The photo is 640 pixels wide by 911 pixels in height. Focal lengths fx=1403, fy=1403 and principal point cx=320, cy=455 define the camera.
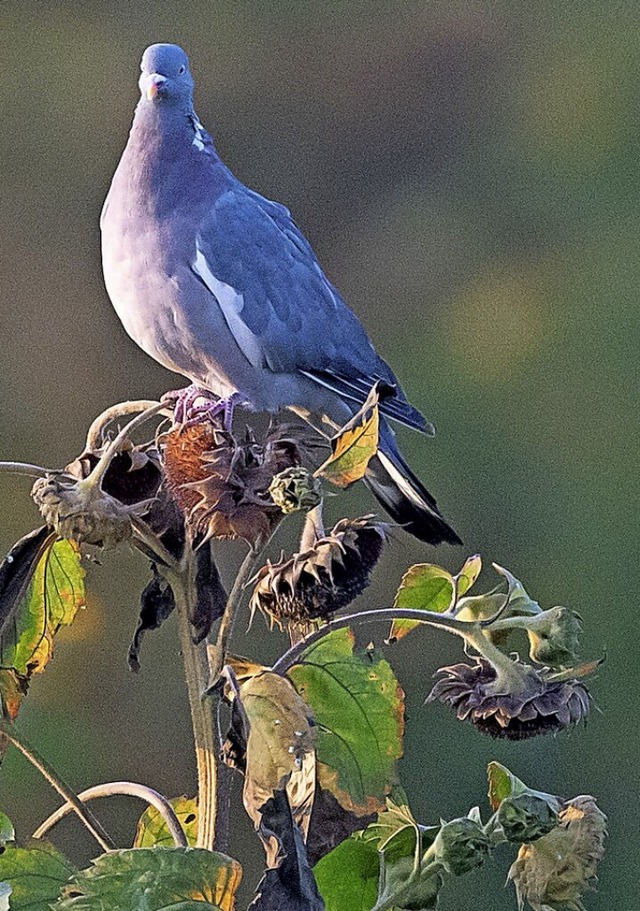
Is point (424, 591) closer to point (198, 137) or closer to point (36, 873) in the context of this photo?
point (36, 873)

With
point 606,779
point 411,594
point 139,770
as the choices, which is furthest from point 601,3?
point 411,594

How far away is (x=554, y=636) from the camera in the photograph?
1.70ft

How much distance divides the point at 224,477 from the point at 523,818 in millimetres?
164

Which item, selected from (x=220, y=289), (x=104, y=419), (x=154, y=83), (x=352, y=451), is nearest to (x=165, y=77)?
(x=154, y=83)

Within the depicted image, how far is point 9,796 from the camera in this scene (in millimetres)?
2000

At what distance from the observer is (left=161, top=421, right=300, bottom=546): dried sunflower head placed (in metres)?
0.52

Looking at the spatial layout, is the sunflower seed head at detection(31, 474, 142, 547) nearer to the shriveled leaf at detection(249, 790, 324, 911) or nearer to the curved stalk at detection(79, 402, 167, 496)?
the curved stalk at detection(79, 402, 167, 496)

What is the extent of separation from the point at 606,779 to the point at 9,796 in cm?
90

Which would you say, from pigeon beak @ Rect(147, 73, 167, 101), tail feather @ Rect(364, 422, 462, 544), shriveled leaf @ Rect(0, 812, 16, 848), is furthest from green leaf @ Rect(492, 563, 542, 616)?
pigeon beak @ Rect(147, 73, 167, 101)

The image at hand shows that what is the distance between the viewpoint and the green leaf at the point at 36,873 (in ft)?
1.78

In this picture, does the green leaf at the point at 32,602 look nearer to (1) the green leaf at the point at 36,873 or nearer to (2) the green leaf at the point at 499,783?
(1) the green leaf at the point at 36,873

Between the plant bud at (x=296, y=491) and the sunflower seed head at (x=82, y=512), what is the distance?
0.07 metres

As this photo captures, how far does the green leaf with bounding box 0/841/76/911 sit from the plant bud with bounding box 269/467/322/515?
0.17m

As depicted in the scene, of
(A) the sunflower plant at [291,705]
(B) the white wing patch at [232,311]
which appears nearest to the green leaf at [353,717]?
(A) the sunflower plant at [291,705]
